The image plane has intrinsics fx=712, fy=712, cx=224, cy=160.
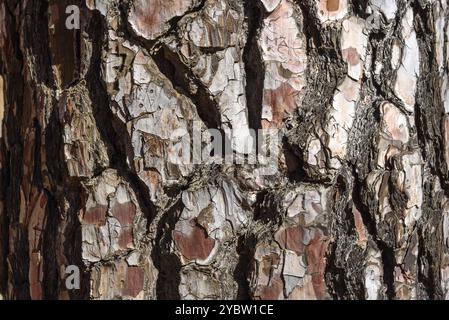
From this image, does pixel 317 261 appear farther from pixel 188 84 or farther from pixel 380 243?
pixel 188 84

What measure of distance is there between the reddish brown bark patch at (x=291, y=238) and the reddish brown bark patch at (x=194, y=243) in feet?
0.38

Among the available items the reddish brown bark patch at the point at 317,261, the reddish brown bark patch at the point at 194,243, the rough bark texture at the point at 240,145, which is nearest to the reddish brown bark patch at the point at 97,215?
the rough bark texture at the point at 240,145

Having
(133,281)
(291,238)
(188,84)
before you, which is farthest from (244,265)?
(188,84)

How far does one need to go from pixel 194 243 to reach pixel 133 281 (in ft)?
0.44

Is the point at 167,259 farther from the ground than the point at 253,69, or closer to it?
closer to it

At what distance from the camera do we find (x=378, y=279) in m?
1.28

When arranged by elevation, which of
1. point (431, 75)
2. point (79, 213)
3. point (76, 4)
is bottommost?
point (79, 213)

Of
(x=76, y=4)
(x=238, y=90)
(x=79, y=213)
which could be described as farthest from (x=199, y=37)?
(x=79, y=213)

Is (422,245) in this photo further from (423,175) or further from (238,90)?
(238,90)

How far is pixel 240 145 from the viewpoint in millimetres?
1207

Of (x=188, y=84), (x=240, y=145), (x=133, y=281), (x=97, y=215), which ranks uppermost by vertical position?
(x=188, y=84)

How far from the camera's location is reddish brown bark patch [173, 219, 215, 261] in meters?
1.21

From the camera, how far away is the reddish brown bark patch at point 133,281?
1247mm

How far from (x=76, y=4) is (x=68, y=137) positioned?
9.4 inches
